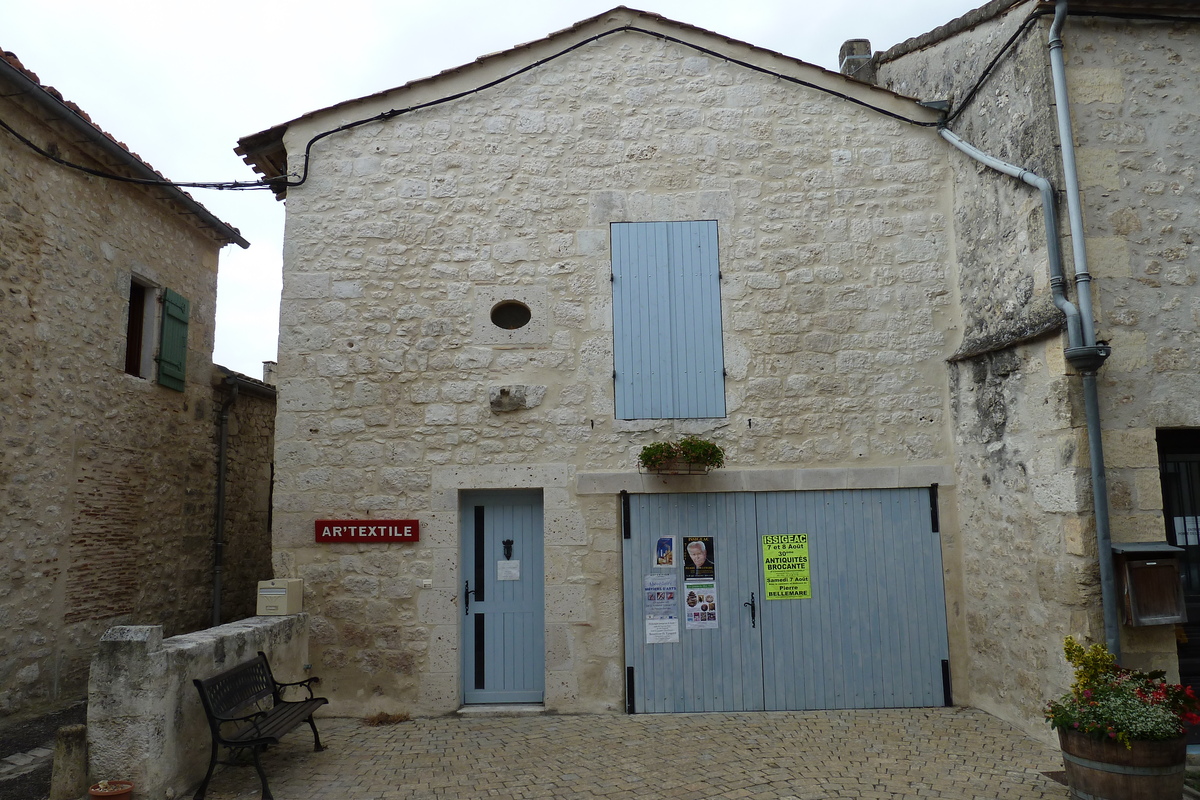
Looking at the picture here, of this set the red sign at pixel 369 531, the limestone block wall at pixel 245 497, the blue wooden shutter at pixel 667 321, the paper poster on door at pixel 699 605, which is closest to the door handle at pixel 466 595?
the red sign at pixel 369 531

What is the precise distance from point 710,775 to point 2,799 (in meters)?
3.98

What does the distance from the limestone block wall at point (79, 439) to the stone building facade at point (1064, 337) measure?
7.25 metres

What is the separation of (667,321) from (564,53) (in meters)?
2.46

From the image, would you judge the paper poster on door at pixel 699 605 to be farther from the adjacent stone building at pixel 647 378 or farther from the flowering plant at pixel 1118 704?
the flowering plant at pixel 1118 704

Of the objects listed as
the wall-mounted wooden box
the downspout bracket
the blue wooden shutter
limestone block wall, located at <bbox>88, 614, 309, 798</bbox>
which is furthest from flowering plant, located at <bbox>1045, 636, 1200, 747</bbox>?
limestone block wall, located at <bbox>88, 614, 309, 798</bbox>

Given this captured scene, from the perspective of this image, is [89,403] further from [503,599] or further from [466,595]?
[503,599]

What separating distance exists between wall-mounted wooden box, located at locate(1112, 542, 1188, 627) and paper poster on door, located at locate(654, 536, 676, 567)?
9.62 feet

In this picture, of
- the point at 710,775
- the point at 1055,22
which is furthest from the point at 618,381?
the point at 1055,22

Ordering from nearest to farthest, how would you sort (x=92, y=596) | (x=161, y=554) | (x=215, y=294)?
(x=92, y=596)
(x=161, y=554)
(x=215, y=294)

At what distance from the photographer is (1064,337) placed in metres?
4.90

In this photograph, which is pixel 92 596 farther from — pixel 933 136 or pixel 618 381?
pixel 933 136

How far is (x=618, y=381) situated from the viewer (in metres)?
6.30

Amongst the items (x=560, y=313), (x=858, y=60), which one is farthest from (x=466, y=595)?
(x=858, y=60)

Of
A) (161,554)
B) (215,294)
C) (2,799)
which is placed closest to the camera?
(2,799)
